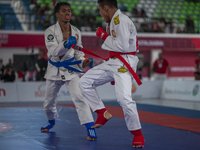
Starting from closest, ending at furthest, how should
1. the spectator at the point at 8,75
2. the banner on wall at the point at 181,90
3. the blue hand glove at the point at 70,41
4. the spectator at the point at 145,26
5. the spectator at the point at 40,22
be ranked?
the blue hand glove at the point at 70,41, the banner on wall at the point at 181,90, the spectator at the point at 8,75, the spectator at the point at 40,22, the spectator at the point at 145,26

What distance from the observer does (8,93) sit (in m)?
10.4

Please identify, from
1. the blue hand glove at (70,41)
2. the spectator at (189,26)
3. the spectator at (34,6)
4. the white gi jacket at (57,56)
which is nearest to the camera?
the blue hand glove at (70,41)

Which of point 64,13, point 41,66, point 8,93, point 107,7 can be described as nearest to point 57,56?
point 64,13

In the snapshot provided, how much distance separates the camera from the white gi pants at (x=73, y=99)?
4133mm

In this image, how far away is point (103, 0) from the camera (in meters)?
3.72

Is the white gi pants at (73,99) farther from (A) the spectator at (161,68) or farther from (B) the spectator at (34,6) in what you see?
(B) the spectator at (34,6)

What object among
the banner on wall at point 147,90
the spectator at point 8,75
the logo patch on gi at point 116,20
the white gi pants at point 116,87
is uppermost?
the logo patch on gi at point 116,20

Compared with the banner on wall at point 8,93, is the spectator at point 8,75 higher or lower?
higher

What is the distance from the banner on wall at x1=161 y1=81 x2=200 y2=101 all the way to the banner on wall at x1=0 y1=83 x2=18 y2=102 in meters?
5.61

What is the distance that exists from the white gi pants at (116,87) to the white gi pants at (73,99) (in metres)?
0.43

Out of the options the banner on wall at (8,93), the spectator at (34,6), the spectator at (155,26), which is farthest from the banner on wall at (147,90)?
the spectator at (34,6)

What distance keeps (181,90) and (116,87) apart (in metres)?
7.91

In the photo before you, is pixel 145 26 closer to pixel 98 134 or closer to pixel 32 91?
pixel 32 91

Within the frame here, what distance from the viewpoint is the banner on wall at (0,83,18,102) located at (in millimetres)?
10367
